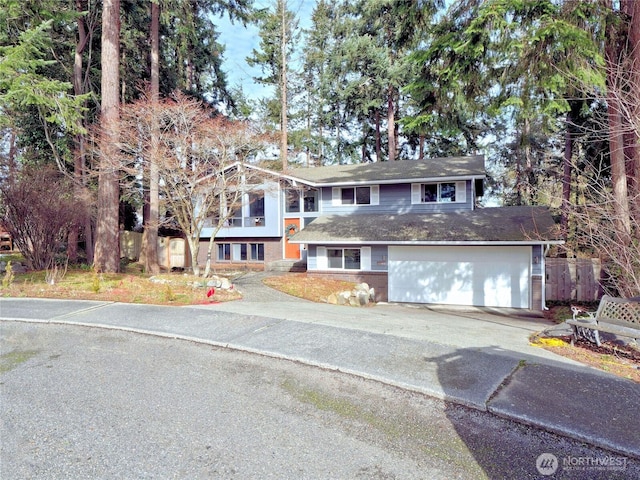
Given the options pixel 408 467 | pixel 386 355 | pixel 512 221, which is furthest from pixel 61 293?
pixel 512 221

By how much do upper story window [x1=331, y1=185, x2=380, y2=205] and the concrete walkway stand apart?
10791mm

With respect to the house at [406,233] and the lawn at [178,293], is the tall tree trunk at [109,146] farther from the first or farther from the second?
the house at [406,233]

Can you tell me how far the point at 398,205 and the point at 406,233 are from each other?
3.94 metres

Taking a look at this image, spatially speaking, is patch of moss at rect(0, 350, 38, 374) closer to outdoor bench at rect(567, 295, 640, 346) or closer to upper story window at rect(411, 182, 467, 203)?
outdoor bench at rect(567, 295, 640, 346)

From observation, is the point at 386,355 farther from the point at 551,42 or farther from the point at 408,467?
the point at 551,42

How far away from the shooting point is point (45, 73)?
17.3m

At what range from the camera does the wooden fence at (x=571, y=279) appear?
44.2 feet

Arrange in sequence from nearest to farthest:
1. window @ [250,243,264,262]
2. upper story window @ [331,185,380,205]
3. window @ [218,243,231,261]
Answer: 1. upper story window @ [331,185,380,205]
2. window @ [250,243,264,262]
3. window @ [218,243,231,261]

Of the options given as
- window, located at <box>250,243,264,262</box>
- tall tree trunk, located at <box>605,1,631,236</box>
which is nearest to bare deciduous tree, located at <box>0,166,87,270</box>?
window, located at <box>250,243,264,262</box>

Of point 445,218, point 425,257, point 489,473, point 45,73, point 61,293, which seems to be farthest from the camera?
point 45,73

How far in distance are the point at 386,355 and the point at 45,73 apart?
21.0m

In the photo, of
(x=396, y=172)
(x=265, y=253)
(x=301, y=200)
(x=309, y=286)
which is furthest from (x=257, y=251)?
(x=396, y=172)

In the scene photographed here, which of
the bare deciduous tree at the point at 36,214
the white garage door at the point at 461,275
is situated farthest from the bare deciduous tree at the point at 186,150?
the white garage door at the point at 461,275

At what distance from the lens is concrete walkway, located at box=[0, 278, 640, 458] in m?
3.63
